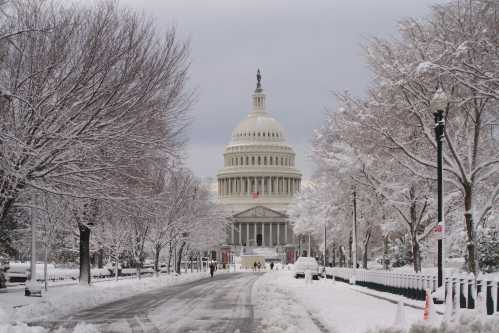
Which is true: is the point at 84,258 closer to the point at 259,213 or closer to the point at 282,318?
the point at 282,318

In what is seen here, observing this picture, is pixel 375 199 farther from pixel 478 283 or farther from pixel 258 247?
pixel 258 247

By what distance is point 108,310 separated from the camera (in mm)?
26062

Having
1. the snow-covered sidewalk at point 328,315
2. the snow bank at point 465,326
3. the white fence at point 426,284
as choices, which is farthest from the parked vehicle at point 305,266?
the snow bank at point 465,326

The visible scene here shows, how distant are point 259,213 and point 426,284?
16627 cm

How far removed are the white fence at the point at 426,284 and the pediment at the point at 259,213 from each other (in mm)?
139678

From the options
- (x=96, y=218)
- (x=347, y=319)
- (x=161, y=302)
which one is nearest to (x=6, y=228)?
(x=96, y=218)

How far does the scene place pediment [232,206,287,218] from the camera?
7608 inches

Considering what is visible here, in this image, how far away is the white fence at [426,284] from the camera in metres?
20.6

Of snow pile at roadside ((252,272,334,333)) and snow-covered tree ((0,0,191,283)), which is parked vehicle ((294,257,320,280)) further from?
snow-covered tree ((0,0,191,283))

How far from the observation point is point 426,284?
28656 millimetres

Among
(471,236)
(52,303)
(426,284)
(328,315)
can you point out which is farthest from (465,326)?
(52,303)

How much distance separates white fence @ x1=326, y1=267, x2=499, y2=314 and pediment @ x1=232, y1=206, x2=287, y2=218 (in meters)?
140

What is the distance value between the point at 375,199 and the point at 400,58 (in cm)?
1559

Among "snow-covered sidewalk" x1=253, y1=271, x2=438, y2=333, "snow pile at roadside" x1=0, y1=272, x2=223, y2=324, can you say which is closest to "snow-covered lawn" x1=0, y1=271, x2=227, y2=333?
"snow pile at roadside" x1=0, y1=272, x2=223, y2=324
